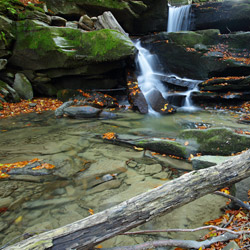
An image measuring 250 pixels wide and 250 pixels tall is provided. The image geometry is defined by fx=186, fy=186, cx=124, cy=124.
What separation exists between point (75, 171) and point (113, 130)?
2580 millimetres

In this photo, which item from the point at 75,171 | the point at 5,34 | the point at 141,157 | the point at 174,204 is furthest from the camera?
the point at 5,34

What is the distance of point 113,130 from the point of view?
6117mm

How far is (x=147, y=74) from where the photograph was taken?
36.8ft

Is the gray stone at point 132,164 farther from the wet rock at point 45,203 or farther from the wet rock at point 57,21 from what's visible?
the wet rock at point 57,21

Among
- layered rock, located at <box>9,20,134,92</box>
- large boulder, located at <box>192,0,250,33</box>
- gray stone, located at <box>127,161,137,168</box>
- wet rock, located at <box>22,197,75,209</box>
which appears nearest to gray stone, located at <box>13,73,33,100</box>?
layered rock, located at <box>9,20,134,92</box>

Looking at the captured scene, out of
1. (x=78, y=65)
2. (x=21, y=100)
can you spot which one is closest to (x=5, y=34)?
(x=21, y=100)

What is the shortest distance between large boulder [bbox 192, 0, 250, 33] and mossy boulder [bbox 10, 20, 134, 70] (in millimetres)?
8985

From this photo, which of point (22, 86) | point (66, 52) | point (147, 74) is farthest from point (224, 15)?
point (22, 86)

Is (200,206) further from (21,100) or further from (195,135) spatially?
(21,100)

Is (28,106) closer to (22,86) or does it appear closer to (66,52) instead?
(22,86)

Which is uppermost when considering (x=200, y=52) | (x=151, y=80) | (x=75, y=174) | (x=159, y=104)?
(x=200, y=52)

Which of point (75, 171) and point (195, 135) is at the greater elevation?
point (195, 135)

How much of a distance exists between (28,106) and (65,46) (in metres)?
3.51

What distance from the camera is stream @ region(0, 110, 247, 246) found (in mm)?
2537
